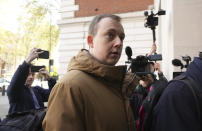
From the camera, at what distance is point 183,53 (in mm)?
3316

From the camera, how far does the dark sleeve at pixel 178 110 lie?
1290mm

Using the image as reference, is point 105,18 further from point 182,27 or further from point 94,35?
point 182,27

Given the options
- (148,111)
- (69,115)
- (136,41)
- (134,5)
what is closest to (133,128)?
(148,111)

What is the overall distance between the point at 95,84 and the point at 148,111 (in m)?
0.45

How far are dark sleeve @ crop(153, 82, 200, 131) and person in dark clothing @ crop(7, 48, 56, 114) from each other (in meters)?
2.14

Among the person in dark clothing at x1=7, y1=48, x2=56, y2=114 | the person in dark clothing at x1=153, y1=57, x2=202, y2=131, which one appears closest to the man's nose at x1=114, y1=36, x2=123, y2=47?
the person in dark clothing at x1=153, y1=57, x2=202, y2=131

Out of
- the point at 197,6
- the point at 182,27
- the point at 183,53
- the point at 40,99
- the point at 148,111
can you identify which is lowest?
the point at 40,99

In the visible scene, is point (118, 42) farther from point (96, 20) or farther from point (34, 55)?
point (34, 55)

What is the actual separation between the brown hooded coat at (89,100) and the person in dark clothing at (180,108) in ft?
0.91

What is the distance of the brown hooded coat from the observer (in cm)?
129

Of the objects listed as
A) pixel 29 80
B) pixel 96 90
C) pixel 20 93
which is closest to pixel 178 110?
pixel 96 90

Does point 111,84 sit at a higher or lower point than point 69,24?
lower

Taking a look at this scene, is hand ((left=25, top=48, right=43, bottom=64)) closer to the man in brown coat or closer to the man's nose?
the man in brown coat

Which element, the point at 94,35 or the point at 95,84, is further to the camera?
the point at 94,35
